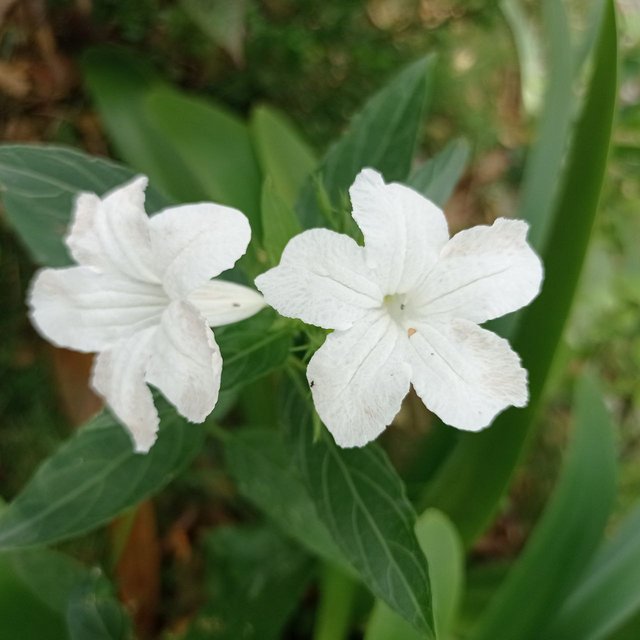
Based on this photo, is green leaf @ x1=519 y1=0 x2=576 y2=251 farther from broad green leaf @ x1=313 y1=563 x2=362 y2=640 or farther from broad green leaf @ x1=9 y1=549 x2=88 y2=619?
broad green leaf @ x1=9 y1=549 x2=88 y2=619

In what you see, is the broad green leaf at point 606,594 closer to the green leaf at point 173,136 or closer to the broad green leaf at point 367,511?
the broad green leaf at point 367,511

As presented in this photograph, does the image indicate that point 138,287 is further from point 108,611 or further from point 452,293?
point 108,611

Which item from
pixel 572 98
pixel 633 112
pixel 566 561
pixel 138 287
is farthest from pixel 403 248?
pixel 633 112

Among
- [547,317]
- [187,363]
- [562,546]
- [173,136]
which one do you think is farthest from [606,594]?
[173,136]

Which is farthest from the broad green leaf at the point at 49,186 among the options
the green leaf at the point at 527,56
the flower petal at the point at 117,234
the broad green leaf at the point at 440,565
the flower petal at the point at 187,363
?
the green leaf at the point at 527,56

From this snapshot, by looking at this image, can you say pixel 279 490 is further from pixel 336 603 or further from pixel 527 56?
pixel 527 56

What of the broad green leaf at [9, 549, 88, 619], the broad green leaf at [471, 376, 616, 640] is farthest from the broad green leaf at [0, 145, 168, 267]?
the broad green leaf at [471, 376, 616, 640]
